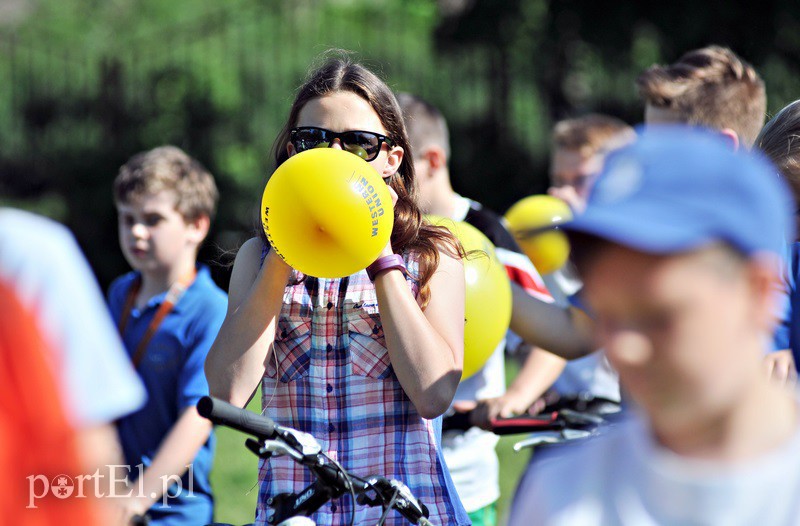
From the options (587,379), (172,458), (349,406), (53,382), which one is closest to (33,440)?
(53,382)

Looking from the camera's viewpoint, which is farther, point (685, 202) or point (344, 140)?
point (344, 140)

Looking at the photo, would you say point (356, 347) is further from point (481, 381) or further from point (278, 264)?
point (481, 381)

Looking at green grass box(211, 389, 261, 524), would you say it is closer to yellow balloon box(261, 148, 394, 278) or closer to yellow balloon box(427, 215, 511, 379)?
yellow balloon box(427, 215, 511, 379)

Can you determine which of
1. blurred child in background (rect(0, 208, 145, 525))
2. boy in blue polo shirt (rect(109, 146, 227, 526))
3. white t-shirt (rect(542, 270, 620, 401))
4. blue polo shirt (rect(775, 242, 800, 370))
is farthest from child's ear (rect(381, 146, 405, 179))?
white t-shirt (rect(542, 270, 620, 401))

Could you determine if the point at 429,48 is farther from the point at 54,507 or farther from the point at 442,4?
the point at 54,507

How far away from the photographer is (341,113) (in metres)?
2.95

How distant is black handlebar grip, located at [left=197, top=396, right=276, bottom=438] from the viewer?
2338 mm

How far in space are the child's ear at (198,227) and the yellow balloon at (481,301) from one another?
1405 mm

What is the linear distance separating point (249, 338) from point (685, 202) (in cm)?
165

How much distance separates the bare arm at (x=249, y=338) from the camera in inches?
109

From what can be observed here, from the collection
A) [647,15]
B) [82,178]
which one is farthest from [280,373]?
[82,178]

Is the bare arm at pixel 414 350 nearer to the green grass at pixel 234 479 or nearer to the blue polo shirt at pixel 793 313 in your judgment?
the blue polo shirt at pixel 793 313

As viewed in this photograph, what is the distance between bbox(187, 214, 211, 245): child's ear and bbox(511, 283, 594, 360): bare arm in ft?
4.62

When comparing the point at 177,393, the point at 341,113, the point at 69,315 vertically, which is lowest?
the point at 177,393
